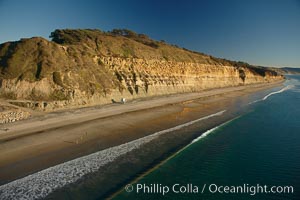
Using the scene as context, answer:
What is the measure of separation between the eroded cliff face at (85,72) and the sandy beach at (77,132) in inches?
140

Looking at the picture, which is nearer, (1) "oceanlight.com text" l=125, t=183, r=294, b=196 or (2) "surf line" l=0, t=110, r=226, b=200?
(2) "surf line" l=0, t=110, r=226, b=200

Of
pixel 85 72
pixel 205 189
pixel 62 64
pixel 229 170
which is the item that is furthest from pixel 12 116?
pixel 229 170

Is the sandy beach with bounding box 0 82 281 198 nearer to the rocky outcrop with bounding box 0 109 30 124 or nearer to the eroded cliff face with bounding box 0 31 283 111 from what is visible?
the rocky outcrop with bounding box 0 109 30 124

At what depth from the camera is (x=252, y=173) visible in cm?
1485

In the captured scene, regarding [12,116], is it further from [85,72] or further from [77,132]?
[85,72]

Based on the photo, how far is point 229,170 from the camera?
15.2 m

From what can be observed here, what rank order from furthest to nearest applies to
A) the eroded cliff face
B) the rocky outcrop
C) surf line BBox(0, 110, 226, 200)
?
the eroded cliff face, the rocky outcrop, surf line BBox(0, 110, 226, 200)

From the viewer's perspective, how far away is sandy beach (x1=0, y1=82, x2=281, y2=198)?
53.1 ft

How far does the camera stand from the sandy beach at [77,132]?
16188 millimetres

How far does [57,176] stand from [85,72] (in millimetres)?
24387

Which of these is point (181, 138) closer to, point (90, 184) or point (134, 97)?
point (90, 184)

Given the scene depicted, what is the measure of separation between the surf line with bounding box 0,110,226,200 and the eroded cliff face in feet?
48.0

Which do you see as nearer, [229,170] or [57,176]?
[57,176]

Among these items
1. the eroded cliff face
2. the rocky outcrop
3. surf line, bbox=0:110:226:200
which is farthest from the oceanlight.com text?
the eroded cliff face
